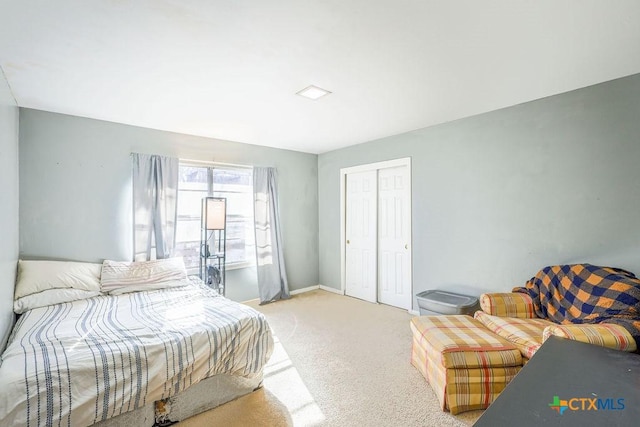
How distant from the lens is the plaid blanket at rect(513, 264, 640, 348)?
77.7 inches

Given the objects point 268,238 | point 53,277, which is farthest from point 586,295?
point 53,277

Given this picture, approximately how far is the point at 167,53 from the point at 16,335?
2149 mm

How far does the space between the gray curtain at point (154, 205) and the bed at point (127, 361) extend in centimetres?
89

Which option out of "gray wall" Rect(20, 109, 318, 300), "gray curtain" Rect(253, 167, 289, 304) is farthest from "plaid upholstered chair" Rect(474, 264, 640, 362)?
"gray wall" Rect(20, 109, 318, 300)

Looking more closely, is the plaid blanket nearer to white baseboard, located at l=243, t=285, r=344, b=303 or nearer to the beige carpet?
the beige carpet

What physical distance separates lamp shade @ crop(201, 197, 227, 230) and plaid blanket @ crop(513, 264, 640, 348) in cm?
335

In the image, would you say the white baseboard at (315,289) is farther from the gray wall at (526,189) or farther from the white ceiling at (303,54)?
the white ceiling at (303,54)

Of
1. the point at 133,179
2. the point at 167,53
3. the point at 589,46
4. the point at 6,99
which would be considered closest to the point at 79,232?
the point at 133,179

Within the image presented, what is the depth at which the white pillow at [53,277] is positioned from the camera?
2.64 meters

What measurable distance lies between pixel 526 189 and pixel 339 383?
2545mm

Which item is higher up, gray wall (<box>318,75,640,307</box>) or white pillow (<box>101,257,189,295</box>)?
gray wall (<box>318,75,640,307</box>)

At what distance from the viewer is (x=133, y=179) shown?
11.3ft

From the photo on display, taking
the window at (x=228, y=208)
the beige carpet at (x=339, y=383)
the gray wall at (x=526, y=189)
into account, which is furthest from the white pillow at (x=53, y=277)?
the gray wall at (x=526, y=189)

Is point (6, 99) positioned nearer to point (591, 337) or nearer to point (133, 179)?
point (133, 179)
